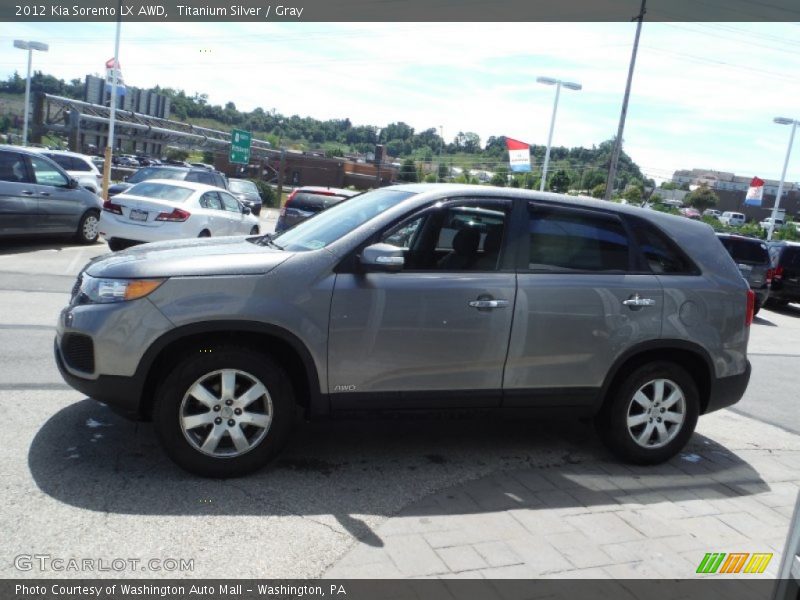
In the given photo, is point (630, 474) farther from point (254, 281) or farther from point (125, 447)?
point (125, 447)

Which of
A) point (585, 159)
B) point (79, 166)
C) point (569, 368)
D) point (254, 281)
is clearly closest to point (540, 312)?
point (569, 368)

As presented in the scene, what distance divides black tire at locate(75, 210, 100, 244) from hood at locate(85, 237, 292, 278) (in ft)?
34.4

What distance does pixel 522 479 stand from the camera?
15.5 feet

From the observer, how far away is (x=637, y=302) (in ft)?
16.1

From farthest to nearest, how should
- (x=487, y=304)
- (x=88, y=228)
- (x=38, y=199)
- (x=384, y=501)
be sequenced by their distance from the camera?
(x=88, y=228) → (x=38, y=199) → (x=487, y=304) → (x=384, y=501)

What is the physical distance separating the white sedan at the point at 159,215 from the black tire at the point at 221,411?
8894 millimetres

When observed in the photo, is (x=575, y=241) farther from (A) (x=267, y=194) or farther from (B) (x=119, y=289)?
(A) (x=267, y=194)

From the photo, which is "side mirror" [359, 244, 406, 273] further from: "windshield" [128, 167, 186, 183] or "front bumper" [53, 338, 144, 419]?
"windshield" [128, 167, 186, 183]

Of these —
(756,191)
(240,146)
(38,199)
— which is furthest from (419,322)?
(756,191)

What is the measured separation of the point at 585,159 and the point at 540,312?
1913 inches

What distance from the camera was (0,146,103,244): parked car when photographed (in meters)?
12.3

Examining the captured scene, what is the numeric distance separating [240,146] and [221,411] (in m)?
29.2

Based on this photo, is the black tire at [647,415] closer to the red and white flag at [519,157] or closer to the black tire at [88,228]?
the black tire at [88,228]
